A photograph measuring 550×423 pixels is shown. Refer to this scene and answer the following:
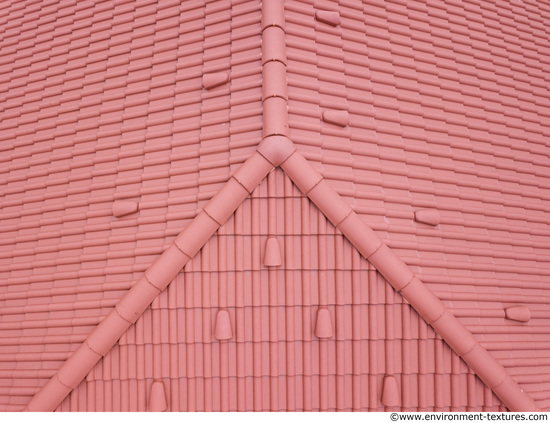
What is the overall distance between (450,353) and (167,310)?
363cm

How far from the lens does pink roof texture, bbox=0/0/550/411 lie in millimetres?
4895

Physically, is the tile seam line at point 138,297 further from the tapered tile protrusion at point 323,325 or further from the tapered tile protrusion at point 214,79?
the tapered tile protrusion at point 323,325

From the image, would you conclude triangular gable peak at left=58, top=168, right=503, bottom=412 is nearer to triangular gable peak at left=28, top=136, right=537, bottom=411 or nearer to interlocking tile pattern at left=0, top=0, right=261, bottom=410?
triangular gable peak at left=28, top=136, right=537, bottom=411

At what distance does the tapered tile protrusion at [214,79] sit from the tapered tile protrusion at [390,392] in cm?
433

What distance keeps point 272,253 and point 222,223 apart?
71cm

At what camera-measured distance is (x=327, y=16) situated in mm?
5504

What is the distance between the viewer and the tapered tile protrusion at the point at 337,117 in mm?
5086

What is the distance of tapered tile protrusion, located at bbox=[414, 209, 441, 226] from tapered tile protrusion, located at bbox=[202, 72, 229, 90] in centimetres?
308

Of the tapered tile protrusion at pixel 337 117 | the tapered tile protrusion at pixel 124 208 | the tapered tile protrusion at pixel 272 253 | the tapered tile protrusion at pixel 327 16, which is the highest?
the tapered tile protrusion at pixel 327 16

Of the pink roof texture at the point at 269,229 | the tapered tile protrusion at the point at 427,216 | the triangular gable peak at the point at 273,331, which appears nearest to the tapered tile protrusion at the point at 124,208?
the pink roof texture at the point at 269,229

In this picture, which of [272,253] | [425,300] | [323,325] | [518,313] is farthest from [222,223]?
[518,313]

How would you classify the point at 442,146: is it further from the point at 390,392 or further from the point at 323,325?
the point at 390,392

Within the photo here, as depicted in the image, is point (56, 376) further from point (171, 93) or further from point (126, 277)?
point (171, 93)

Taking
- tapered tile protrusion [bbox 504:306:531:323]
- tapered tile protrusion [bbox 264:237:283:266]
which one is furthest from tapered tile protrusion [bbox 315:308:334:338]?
A: tapered tile protrusion [bbox 504:306:531:323]
